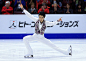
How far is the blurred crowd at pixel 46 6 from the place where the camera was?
8.77 meters

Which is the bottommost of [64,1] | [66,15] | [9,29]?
[9,29]

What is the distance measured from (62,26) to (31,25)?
1.45 metres

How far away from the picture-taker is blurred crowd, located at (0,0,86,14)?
345 inches

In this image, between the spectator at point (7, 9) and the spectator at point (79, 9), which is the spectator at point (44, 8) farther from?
the spectator at point (79, 9)

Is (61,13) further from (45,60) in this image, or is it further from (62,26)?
(45,60)

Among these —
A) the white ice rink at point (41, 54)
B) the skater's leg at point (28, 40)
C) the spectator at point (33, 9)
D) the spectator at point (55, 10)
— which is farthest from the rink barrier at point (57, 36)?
the skater's leg at point (28, 40)

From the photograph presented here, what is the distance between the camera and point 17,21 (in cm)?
850

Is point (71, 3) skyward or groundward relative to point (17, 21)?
skyward

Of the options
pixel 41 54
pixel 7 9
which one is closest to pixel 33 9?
pixel 7 9

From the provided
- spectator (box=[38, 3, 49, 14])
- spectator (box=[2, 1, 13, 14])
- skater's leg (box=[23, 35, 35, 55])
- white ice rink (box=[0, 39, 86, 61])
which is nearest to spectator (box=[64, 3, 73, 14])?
spectator (box=[38, 3, 49, 14])

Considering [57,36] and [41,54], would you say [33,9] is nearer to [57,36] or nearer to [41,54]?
[57,36]

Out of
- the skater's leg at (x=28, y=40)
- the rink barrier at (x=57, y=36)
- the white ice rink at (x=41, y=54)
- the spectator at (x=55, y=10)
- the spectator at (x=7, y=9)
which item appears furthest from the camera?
the spectator at (x=55, y=10)

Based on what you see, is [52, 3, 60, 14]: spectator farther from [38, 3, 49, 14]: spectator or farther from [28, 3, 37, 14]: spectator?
[28, 3, 37, 14]: spectator

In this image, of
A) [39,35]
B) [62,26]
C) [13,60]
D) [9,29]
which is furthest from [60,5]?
[13,60]
